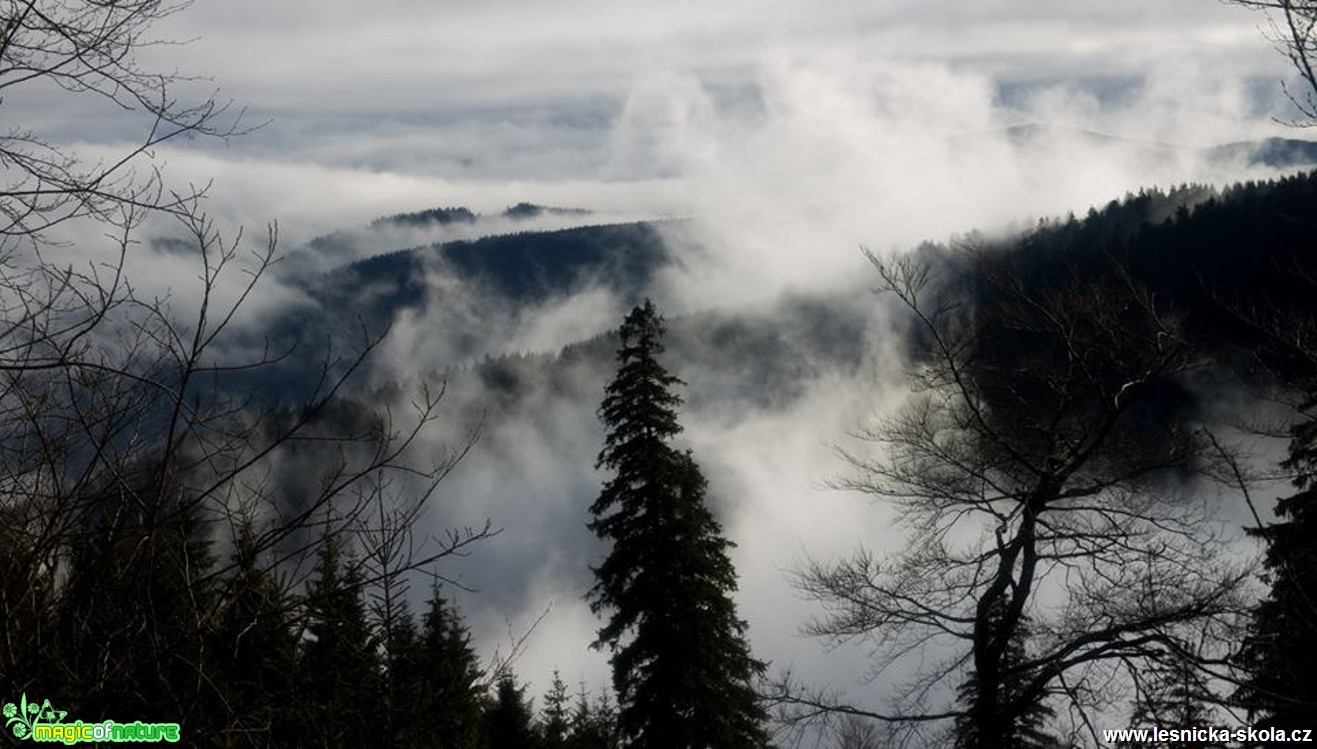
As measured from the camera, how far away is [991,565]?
833 centimetres

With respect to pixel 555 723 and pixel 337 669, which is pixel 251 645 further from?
pixel 555 723

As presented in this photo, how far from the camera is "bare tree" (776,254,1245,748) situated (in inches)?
294

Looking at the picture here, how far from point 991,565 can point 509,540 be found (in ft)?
499

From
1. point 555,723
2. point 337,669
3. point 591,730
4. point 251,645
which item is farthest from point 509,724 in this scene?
point 251,645

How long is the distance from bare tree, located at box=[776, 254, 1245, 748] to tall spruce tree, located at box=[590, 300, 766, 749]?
6235 mm

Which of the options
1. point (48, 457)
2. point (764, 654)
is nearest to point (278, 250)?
point (48, 457)

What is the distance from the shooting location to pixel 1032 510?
7746mm

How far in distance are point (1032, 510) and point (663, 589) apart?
8.02 meters

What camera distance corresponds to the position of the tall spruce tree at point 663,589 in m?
14.8

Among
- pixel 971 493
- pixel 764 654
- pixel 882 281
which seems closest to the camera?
pixel 971 493

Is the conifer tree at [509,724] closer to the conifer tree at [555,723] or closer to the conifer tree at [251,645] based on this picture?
the conifer tree at [555,723]

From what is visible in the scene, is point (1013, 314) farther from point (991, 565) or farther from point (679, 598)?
point (679, 598)

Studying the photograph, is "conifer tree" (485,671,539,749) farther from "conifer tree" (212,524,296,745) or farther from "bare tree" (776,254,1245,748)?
"conifer tree" (212,524,296,745)

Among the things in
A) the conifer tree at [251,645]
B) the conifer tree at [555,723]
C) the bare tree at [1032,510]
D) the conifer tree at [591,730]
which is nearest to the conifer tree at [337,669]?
the conifer tree at [251,645]
